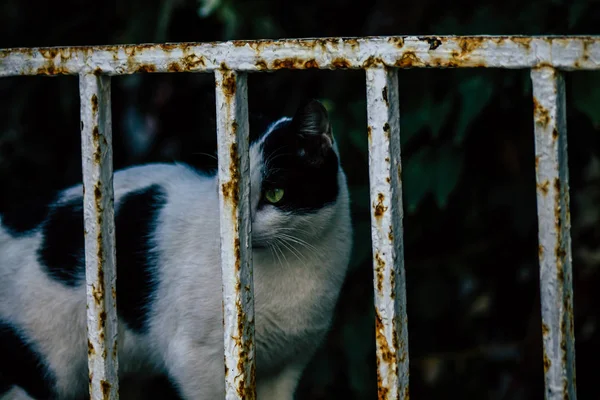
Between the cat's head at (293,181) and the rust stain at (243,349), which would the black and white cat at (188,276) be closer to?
the cat's head at (293,181)

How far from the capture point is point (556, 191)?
1.08 metres

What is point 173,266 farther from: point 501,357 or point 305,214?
point 501,357

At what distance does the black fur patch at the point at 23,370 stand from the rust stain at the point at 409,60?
1.28 metres

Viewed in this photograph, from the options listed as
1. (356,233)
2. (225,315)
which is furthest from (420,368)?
(225,315)

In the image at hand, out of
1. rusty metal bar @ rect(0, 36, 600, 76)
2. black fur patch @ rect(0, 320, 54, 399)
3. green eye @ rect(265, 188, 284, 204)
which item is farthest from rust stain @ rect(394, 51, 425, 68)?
black fur patch @ rect(0, 320, 54, 399)

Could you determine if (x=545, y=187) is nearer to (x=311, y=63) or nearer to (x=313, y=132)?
(x=311, y=63)

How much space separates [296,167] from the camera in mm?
1953

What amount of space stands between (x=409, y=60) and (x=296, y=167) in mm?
820

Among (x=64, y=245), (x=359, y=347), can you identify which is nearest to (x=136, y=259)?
(x=64, y=245)

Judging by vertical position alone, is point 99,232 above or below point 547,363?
above

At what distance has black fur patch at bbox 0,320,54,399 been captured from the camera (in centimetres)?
196

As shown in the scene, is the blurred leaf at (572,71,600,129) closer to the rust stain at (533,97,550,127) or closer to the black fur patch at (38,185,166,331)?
the rust stain at (533,97,550,127)

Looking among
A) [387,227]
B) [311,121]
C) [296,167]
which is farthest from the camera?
[296,167]

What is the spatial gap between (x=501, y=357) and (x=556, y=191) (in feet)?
6.62
